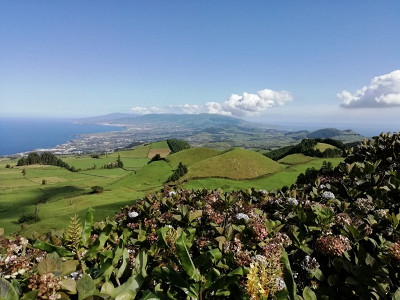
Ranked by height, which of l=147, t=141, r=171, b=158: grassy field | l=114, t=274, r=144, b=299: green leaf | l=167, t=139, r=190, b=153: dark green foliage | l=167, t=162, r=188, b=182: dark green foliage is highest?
l=114, t=274, r=144, b=299: green leaf

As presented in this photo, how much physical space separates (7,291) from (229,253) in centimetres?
185

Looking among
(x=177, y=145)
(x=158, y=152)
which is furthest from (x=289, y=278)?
(x=177, y=145)

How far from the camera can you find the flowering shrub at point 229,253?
1.84 meters

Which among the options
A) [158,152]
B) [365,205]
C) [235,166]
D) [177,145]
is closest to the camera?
[365,205]

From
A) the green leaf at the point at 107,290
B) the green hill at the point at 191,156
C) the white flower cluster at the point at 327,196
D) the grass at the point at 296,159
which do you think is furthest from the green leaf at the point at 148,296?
the grass at the point at 296,159

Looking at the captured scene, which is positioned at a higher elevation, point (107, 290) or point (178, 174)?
point (107, 290)

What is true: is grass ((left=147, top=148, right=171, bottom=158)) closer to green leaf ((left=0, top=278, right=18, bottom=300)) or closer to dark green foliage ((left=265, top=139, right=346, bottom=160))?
dark green foliage ((left=265, top=139, right=346, bottom=160))

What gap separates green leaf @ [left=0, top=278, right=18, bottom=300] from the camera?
61.8 inches

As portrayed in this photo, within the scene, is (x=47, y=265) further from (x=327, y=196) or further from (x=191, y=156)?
(x=191, y=156)

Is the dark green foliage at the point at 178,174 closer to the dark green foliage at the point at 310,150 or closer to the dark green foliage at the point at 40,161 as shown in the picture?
the dark green foliage at the point at 310,150

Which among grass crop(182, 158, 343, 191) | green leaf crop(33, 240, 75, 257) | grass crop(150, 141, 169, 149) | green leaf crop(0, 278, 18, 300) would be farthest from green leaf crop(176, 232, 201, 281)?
grass crop(150, 141, 169, 149)

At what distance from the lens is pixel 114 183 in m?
91.1

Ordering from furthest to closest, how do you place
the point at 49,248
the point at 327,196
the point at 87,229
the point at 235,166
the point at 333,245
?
the point at 235,166 → the point at 327,196 → the point at 333,245 → the point at 87,229 → the point at 49,248

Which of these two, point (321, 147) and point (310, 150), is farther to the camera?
point (321, 147)
